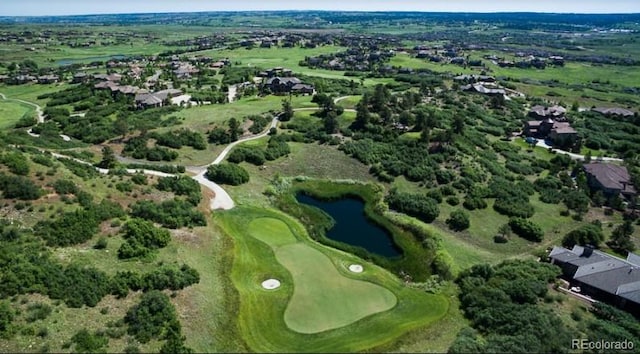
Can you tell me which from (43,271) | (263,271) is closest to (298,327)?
(263,271)

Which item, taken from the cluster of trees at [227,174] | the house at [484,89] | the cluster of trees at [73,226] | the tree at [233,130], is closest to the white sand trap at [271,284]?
the cluster of trees at [73,226]

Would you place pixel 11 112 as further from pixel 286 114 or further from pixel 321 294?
pixel 321 294

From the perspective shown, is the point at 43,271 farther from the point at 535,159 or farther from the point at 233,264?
the point at 535,159

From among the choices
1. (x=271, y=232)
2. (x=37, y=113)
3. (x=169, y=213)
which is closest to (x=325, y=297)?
(x=271, y=232)

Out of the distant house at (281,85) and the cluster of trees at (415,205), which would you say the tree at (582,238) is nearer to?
the cluster of trees at (415,205)

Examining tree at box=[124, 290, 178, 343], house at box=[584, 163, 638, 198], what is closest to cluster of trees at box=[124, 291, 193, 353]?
tree at box=[124, 290, 178, 343]
